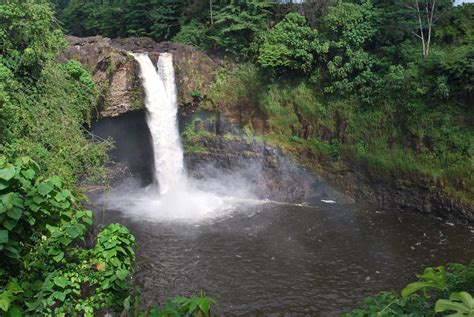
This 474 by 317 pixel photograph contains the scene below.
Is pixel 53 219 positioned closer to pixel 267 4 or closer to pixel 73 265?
pixel 73 265

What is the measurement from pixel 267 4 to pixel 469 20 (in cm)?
895

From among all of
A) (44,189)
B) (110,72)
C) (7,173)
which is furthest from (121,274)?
(110,72)

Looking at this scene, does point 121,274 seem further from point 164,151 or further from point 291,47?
point 291,47

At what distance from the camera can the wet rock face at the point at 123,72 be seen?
18.1 meters

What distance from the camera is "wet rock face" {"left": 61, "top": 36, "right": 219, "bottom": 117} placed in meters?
18.1

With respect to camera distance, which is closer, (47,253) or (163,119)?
(47,253)

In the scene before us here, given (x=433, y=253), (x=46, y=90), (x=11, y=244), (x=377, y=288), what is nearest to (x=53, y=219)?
(x=11, y=244)

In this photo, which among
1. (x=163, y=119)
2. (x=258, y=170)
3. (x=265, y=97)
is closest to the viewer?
(x=258, y=170)

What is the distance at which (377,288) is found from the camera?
11094mm

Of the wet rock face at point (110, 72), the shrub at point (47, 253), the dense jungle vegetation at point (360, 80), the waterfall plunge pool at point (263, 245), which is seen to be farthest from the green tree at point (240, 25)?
the shrub at point (47, 253)

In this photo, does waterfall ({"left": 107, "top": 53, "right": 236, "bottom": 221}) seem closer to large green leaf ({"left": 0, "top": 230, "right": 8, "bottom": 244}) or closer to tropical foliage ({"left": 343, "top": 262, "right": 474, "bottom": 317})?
tropical foliage ({"left": 343, "top": 262, "right": 474, "bottom": 317})

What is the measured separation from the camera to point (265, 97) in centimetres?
1966

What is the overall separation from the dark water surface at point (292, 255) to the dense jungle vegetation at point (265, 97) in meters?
2.28

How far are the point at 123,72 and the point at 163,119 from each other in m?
2.74
